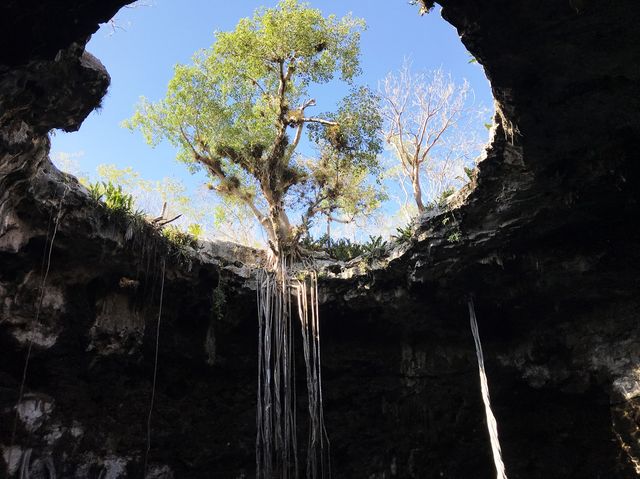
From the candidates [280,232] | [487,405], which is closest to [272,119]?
[280,232]

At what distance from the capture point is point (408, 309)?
6.73 m

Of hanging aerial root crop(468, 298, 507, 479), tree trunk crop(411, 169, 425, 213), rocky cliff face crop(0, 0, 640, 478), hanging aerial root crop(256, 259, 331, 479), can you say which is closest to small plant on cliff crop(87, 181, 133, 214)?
rocky cliff face crop(0, 0, 640, 478)

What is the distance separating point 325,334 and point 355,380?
32.0 inches

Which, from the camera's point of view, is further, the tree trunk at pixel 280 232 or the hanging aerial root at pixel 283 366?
the tree trunk at pixel 280 232

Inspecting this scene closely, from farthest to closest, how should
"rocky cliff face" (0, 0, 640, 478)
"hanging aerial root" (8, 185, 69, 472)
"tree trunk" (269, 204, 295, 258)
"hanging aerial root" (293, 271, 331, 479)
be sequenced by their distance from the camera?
"tree trunk" (269, 204, 295, 258)
"hanging aerial root" (293, 271, 331, 479)
"hanging aerial root" (8, 185, 69, 472)
"rocky cliff face" (0, 0, 640, 478)

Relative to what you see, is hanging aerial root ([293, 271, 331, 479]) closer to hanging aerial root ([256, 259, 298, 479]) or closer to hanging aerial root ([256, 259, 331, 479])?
hanging aerial root ([256, 259, 331, 479])

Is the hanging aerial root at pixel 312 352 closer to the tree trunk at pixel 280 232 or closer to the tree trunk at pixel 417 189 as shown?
the tree trunk at pixel 280 232

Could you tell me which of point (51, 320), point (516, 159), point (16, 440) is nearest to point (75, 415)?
point (16, 440)

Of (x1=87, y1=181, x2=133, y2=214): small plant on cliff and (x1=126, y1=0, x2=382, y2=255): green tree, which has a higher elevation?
(x1=126, y1=0, x2=382, y2=255): green tree

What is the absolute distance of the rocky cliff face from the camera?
4.29m

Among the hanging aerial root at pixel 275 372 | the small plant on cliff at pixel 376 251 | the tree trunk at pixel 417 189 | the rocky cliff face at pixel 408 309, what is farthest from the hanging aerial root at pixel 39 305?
the tree trunk at pixel 417 189

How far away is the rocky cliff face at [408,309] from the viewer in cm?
429

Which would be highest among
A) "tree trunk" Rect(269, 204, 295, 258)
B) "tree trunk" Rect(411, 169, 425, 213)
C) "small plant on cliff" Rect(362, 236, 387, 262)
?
"tree trunk" Rect(411, 169, 425, 213)

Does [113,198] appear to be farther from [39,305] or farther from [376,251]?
[376,251]
